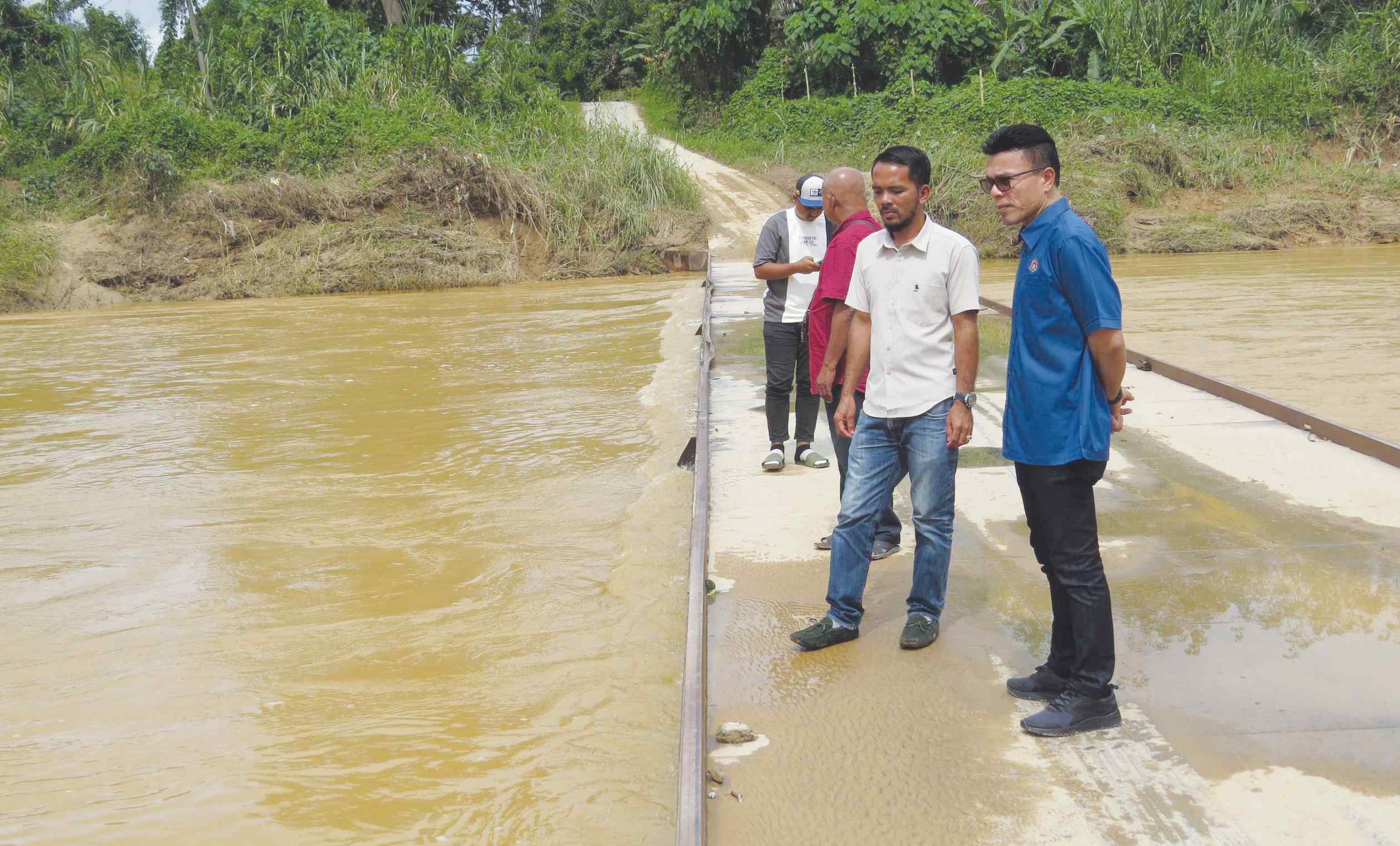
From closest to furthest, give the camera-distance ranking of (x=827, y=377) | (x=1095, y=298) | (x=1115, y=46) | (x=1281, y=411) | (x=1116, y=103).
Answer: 1. (x=1095, y=298)
2. (x=827, y=377)
3. (x=1281, y=411)
4. (x=1116, y=103)
5. (x=1115, y=46)

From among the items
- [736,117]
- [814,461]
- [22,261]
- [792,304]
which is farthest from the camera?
[736,117]

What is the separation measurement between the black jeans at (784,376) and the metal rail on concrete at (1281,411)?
2895 millimetres

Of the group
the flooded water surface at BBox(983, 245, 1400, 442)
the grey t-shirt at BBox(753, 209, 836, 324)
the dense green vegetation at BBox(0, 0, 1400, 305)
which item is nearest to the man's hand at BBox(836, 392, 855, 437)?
the grey t-shirt at BBox(753, 209, 836, 324)

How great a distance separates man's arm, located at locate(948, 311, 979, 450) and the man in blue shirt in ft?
1.28

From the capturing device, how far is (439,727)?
14.1ft

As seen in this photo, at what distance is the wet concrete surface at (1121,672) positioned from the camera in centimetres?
310

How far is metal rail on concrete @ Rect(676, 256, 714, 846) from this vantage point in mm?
2965

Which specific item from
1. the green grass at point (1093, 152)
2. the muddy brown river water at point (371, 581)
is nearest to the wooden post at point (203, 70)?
the green grass at point (1093, 152)

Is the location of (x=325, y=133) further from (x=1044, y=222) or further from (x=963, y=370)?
(x=1044, y=222)

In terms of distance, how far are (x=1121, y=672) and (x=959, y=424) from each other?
1.00 m

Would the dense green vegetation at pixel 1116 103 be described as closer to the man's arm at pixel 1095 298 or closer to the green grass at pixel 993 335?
the green grass at pixel 993 335

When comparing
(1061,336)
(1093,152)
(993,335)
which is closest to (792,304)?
(1061,336)

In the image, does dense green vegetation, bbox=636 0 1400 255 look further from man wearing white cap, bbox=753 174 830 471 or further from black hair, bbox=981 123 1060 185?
black hair, bbox=981 123 1060 185

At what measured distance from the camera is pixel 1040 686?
3.74 metres
